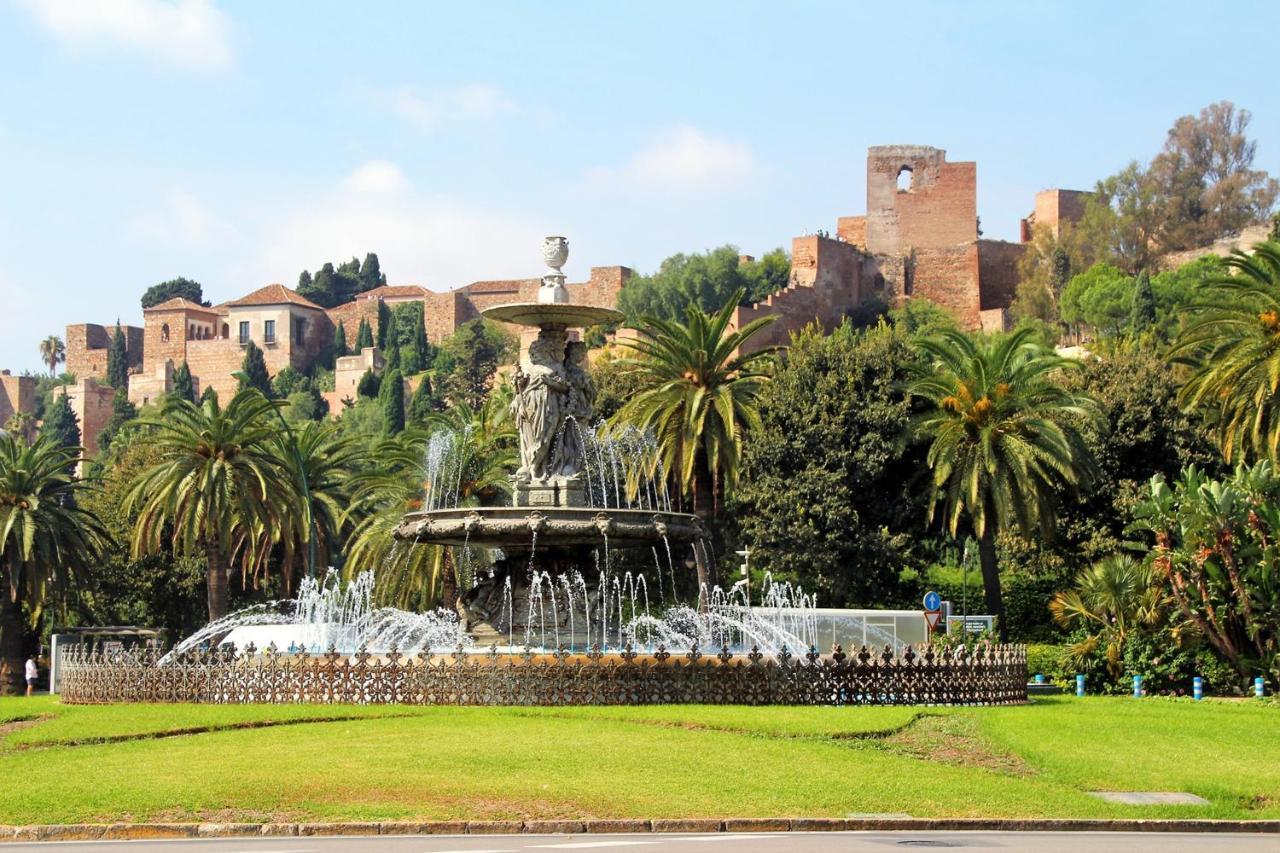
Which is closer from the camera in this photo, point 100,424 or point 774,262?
point 774,262

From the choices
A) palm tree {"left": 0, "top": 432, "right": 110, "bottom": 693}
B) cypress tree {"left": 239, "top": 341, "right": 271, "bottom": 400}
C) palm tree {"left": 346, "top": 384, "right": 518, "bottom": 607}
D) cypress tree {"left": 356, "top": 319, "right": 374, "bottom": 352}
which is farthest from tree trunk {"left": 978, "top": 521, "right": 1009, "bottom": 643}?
cypress tree {"left": 356, "top": 319, "right": 374, "bottom": 352}

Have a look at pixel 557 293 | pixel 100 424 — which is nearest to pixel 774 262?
pixel 100 424

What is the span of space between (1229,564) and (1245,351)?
24.2ft

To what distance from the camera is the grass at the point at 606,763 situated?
1542 cm

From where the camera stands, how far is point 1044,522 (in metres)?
43.7

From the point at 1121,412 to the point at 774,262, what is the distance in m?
73.4

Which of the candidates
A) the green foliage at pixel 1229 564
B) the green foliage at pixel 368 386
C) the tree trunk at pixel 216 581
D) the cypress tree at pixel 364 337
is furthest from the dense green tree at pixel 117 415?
the green foliage at pixel 1229 564

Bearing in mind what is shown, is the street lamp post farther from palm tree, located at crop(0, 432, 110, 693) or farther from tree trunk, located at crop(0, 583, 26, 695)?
tree trunk, located at crop(0, 583, 26, 695)

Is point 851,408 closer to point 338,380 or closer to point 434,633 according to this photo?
point 434,633

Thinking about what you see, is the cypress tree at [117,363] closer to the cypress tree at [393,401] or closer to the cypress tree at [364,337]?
the cypress tree at [364,337]

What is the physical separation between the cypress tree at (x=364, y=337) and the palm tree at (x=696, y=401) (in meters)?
112

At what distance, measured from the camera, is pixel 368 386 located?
138 m

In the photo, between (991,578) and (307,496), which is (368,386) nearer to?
(307,496)

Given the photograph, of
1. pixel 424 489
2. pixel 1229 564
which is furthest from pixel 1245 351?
pixel 424 489
